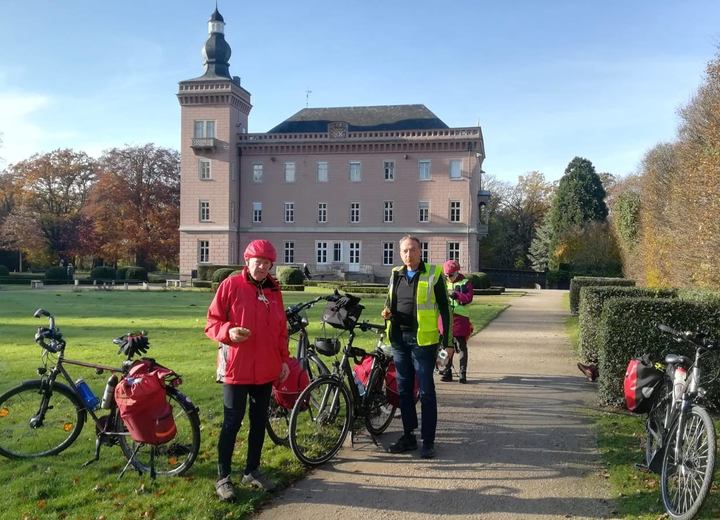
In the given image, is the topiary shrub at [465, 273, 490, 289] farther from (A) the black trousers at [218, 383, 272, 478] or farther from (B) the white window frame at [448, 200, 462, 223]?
(A) the black trousers at [218, 383, 272, 478]

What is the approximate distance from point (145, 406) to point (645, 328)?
5219 mm

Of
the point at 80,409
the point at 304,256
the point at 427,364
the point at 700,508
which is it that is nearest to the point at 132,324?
the point at 80,409

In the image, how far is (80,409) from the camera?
16.9ft

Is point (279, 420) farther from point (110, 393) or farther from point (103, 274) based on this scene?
point (103, 274)

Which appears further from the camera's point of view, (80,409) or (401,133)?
(401,133)

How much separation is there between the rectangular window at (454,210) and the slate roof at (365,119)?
6.69 metres

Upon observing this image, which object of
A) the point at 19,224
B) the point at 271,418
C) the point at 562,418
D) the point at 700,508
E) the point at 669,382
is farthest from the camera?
the point at 19,224

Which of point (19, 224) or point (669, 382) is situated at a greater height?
point (19, 224)

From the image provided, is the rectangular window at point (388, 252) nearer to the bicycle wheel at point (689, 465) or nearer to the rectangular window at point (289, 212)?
the rectangular window at point (289, 212)

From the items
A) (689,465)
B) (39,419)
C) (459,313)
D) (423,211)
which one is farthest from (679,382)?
(423,211)

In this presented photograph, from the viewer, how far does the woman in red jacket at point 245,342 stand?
431 centimetres

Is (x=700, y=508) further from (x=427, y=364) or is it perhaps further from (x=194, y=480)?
(x=194, y=480)

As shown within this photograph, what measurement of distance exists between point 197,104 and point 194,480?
2024 inches

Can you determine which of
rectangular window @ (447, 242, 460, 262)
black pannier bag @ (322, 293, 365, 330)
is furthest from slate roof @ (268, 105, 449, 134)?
black pannier bag @ (322, 293, 365, 330)
